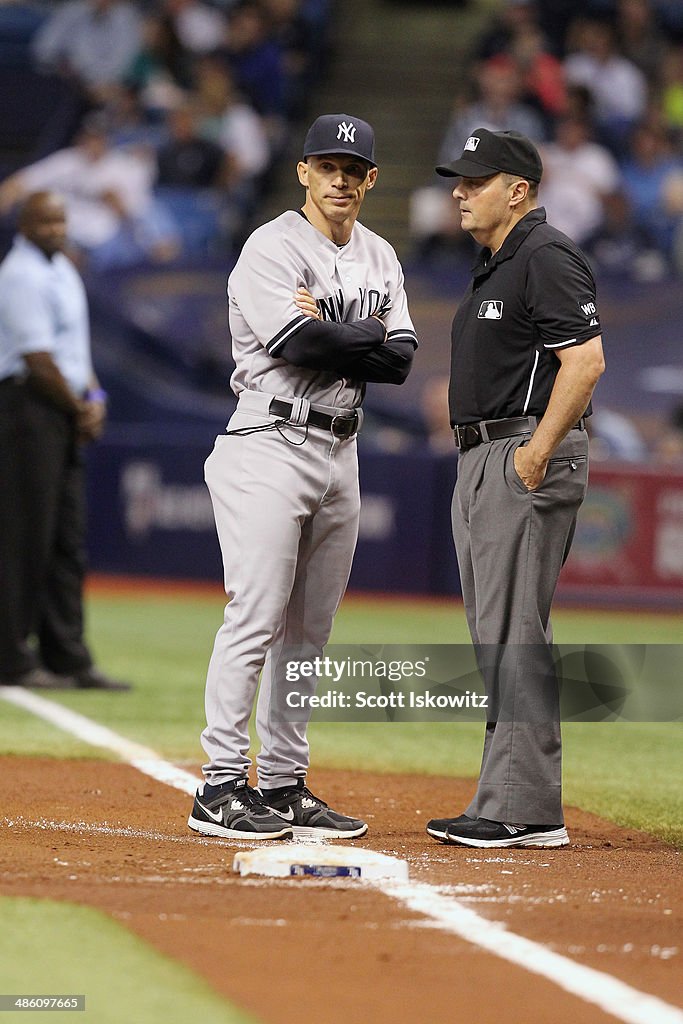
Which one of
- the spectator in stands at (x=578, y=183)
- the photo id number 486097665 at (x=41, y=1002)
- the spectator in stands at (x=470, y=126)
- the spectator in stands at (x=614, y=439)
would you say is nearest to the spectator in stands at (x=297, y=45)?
the spectator in stands at (x=470, y=126)

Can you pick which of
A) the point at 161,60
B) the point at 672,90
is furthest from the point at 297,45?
the point at 672,90

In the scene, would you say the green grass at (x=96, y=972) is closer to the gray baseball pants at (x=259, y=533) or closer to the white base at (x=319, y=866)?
the white base at (x=319, y=866)

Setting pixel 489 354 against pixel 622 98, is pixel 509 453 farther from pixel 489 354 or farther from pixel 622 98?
pixel 622 98

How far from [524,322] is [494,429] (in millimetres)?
346

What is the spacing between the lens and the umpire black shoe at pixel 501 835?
498 centimetres

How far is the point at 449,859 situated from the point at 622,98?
14665 millimetres

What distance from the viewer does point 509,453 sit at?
16.5 ft

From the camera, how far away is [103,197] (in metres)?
16.7

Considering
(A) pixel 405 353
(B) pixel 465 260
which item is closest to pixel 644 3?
(B) pixel 465 260

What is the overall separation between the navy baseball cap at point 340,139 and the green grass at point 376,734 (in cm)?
Answer: 241

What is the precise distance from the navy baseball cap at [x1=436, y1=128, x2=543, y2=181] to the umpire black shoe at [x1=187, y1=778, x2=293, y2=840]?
2.05 m

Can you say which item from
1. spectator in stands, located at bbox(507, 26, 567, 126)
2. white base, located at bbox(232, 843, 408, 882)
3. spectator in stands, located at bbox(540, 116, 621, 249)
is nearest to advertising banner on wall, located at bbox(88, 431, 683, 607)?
spectator in stands, located at bbox(540, 116, 621, 249)

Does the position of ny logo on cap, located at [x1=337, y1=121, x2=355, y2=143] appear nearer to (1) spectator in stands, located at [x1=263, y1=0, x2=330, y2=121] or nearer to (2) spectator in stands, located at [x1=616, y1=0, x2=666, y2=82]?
(2) spectator in stands, located at [x1=616, y1=0, x2=666, y2=82]

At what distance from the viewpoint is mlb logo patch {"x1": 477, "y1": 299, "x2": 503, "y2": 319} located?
5.05m
